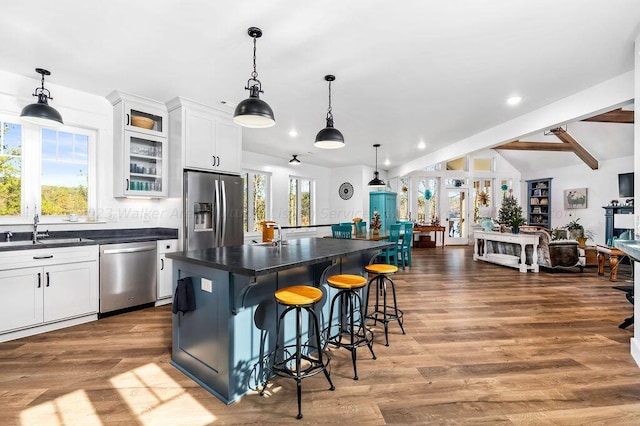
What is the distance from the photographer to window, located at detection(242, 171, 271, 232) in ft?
22.6

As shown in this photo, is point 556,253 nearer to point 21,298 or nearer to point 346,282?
point 346,282

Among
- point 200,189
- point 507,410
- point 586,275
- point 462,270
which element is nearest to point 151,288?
point 200,189

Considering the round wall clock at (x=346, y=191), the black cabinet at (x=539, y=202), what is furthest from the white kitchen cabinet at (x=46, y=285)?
the black cabinet at (x=539, y=202)

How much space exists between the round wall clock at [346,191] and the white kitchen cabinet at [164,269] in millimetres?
5752

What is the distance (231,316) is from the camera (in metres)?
1.95

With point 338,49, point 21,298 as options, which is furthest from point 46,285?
point 338,49

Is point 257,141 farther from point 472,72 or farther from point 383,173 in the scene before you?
point 383,173

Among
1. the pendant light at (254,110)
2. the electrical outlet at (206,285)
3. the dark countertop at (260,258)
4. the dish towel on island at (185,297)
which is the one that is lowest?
the dish towel on island at (185,297)

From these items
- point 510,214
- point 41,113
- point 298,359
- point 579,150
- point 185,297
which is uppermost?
point 579,150

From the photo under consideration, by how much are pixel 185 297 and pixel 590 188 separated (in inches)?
405

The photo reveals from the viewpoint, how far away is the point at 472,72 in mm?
3186

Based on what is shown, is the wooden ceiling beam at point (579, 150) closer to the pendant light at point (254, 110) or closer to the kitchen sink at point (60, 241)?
the pendant light at point (254, 110)

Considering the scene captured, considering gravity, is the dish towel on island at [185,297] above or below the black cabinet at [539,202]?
below

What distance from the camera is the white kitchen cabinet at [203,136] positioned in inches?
157
